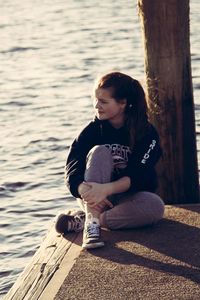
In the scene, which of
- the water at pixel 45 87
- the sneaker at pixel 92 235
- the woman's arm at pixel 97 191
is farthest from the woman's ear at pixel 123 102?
the water at pixel 45 87

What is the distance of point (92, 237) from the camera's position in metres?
7.43

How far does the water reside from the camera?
1017 cm

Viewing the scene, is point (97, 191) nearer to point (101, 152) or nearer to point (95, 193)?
point (95, 193)

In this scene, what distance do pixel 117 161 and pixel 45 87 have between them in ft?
24.4

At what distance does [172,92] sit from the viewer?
8.27m

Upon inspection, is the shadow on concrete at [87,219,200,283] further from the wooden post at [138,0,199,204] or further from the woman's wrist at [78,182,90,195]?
the wooden post at [138,0,199,204]

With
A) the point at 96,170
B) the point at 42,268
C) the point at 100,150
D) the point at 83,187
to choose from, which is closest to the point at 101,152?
the point at 100,150

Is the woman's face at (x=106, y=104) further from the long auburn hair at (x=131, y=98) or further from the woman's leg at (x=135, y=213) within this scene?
the woman's leg at (x=135, y=213)

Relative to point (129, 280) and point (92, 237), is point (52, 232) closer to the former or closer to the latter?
point (92, 237)

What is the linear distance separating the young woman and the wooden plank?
0.14 meters

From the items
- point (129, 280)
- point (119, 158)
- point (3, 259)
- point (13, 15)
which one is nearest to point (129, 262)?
point (129, 280)

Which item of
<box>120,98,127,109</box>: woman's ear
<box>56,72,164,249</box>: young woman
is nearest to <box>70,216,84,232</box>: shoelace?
<box>56,72,164,249</box>: young woman

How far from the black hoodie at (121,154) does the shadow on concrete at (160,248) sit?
296mm

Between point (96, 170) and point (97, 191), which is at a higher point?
point (96, 170)
